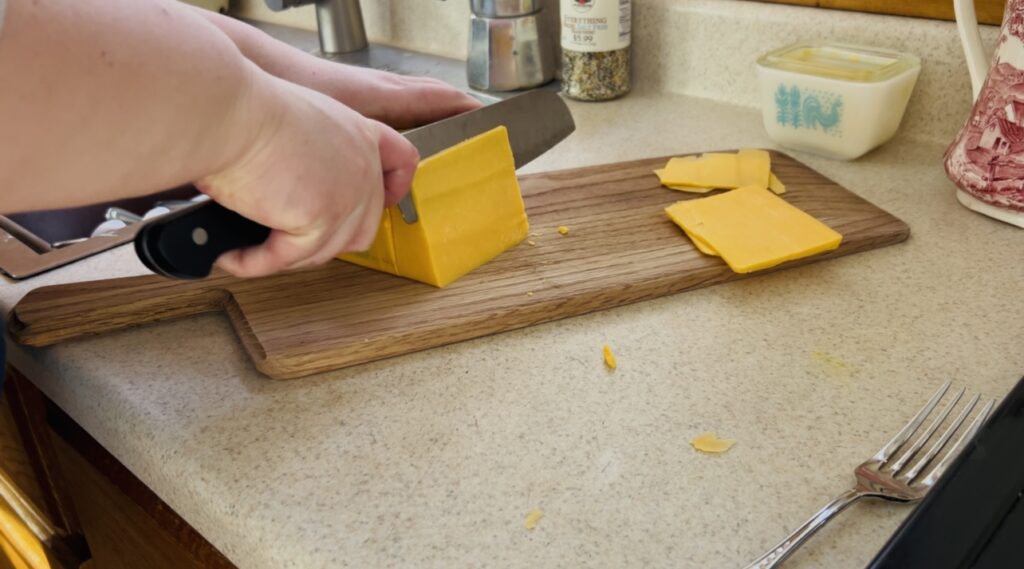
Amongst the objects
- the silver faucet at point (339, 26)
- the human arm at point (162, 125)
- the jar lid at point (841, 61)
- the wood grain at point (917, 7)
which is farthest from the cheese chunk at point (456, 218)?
the silver faucet at point (339, 26)

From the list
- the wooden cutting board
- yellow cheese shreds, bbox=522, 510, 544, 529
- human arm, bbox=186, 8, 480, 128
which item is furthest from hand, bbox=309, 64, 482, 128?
yellow cheese shreds, bbox=522, 510, 544, 529

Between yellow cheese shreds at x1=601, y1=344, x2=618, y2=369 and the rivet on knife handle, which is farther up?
the rivet on knife handle

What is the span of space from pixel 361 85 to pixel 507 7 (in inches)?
15.8

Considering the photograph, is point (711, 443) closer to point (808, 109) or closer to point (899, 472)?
point (899, 472)

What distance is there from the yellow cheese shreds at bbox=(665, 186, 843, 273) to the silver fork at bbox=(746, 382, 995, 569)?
0.17 meters

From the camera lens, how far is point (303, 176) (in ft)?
1.41

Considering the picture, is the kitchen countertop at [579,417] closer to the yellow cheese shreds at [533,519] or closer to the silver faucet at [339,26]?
the yellow cheese shreds at [533,519]

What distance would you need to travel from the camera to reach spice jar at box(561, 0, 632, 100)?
3.00ft

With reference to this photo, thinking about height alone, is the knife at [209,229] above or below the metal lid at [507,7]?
below

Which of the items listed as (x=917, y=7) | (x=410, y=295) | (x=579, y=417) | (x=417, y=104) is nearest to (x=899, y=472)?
(x=579, y=417)

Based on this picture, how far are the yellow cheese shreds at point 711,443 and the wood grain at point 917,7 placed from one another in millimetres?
549

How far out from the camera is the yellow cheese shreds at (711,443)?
0.45 metres

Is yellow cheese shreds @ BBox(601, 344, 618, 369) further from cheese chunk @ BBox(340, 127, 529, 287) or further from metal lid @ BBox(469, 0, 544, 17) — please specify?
metal lid @ BBox(469, 0, 544, 17)

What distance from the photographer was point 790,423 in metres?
0.47
